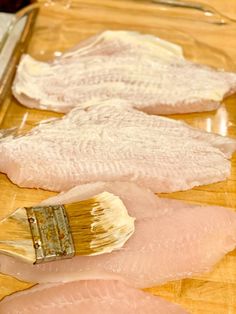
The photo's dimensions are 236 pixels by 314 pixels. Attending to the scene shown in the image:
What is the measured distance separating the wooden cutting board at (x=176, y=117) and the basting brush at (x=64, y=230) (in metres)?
0.10

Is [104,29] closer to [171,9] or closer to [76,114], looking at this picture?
[171,9]

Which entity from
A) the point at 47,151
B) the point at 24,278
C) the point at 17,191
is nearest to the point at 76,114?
the point at 47,151

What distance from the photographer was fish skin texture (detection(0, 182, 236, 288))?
141cm

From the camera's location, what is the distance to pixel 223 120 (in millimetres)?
1925

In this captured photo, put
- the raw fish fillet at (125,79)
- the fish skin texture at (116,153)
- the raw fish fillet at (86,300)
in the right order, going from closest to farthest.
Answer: the raw fish fillet at (86,300) → the fish skin texture at (116,153) → the raw fish fillet at (125,79)

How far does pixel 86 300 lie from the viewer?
52.7 inches

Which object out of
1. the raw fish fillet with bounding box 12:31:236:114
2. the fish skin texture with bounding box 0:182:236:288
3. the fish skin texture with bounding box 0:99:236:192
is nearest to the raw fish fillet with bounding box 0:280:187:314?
the fish skin texture with bounding box 0:182:236:288

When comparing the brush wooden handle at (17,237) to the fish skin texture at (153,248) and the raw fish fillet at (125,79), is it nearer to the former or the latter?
the fish skin texture at (153,248)

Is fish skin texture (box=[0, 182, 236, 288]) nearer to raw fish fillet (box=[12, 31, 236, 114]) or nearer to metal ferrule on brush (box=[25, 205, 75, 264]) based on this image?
metal ferrule on brush (box=[25, 205, 75, 264])

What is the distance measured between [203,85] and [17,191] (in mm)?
697

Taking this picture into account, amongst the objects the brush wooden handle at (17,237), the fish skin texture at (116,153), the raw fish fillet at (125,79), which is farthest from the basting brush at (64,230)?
the raw fish fillet at (125,79)

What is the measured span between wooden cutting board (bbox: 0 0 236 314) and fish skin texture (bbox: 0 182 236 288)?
0.03 m

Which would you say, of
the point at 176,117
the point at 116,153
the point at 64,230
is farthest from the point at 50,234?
the point at 176,117

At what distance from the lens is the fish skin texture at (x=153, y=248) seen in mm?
1405
